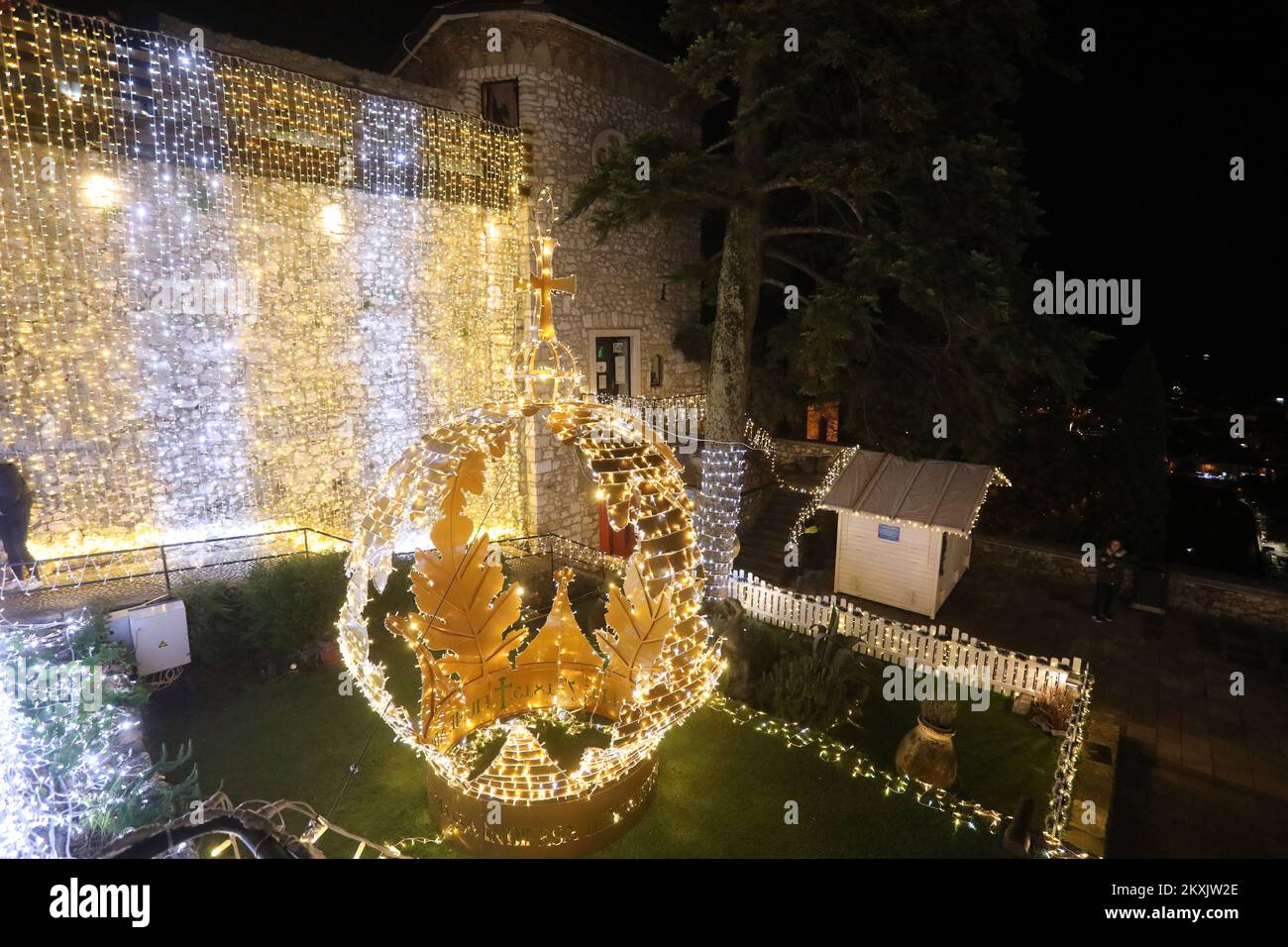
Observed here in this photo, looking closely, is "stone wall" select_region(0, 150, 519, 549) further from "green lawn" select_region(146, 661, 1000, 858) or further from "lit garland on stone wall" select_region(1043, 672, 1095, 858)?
"lit garland on stone wall" select_region(1043, 672, 1095, 858)

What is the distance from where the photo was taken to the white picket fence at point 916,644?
8.36m

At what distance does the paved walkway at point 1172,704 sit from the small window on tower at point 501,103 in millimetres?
10550

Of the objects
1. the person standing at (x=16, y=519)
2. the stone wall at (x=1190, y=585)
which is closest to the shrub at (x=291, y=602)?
the person standing at (x=16, y=519)

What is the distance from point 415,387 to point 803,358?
261 inches

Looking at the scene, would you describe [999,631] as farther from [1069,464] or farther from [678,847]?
[678,847]

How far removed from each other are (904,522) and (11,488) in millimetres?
11792

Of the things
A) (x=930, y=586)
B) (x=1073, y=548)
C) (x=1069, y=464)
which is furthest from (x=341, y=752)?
(x=1069, y=464)

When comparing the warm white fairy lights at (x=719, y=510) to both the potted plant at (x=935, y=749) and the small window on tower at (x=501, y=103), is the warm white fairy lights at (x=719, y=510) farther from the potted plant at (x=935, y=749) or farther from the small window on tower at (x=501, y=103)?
the small window on tower at (x=501, y=103)

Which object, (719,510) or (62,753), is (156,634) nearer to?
(62,753)

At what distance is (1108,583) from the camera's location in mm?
10805

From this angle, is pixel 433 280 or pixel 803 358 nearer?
pixel 803 358
